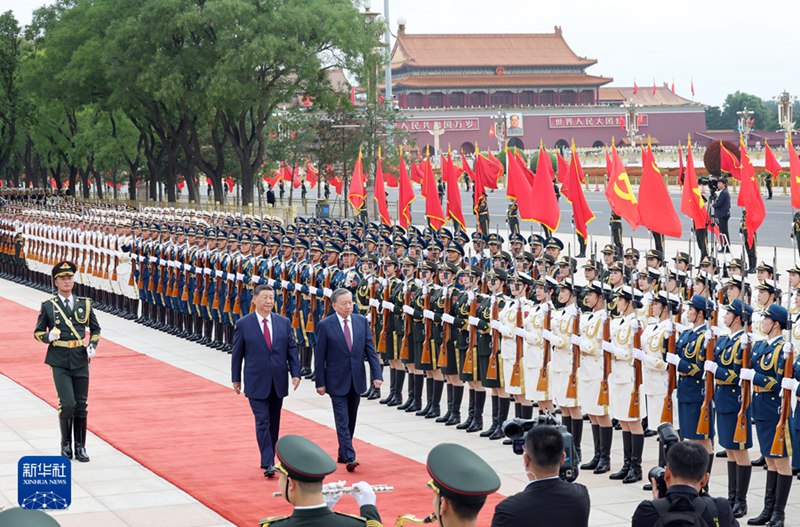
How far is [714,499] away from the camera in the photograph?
5008 mm

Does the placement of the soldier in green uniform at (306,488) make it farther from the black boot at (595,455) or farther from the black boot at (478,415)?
the black boot at (478,415)

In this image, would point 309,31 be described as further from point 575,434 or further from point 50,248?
point 575,434

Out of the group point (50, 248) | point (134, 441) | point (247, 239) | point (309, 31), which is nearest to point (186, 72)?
point (309, 31)

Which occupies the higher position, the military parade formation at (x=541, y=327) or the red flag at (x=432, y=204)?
the red flag at (x=432, y=204)

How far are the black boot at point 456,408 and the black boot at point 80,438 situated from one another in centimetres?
333

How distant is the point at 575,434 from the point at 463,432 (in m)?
1.49

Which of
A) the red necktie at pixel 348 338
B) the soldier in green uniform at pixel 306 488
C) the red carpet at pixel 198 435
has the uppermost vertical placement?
the soldier in green uniform at pixel 306 488

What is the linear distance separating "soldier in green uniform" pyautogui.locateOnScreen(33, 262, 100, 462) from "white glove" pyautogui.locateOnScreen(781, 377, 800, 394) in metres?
5.28

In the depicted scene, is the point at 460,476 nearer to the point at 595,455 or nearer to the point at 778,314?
the point at 778,314

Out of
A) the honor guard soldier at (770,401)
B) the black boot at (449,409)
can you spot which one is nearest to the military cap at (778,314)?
the honor guard soldier at (770,401)

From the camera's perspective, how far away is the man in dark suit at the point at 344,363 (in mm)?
10320

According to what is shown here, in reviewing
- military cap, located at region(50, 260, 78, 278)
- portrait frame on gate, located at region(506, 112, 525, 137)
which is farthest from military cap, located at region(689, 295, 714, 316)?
portrait frame on gate, located at region(506, 112, 525, 137)

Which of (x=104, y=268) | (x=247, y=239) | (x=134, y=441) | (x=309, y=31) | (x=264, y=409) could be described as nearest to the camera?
(x=264, y=409)

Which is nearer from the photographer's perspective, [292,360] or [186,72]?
[292,360]
